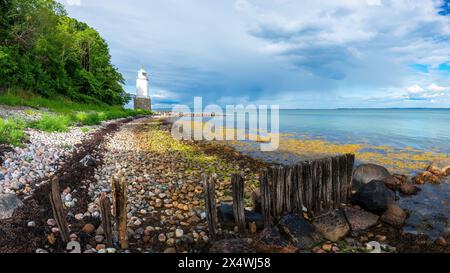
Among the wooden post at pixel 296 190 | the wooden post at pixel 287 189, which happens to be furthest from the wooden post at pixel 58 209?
the wooden post at pixel 296 190

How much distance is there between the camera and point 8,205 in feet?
16.8

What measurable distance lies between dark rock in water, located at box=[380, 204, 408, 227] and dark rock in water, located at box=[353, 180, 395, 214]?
0.15 meters

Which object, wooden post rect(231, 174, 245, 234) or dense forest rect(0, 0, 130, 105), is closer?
wooden post rect(231, 174, 245, 234)

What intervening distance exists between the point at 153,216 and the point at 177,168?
493cm

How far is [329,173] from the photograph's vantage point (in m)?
6.57

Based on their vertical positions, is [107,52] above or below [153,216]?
above

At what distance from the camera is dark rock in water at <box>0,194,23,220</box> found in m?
4.96

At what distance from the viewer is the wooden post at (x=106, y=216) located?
14.0 feet

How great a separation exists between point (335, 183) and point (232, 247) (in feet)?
12.4

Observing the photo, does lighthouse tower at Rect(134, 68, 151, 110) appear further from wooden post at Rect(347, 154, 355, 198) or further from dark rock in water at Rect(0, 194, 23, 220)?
wooden post at Rect(347, 154, 355, 198)

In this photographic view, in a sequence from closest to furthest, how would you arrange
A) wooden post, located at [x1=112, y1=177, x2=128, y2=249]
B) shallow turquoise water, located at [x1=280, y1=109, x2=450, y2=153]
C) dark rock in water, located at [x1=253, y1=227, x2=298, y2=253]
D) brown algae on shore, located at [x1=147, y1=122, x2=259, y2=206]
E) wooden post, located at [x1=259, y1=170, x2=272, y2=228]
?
1. wooden post, located at [x1=112, y1=177, x2=128, y2=249]
2. dark rock in water, located at [x1=253, y1=227, x2=298, y2=253]
3. wooden post, located at [x1=259, y1=170, x2=272, y2=228]
4. brown algae on shore, located at [x1=147, y1=122, x2=259, y2=206]
5. shallow turquoise water, located at [x1=280, y1=109, x2=450, y2=153]

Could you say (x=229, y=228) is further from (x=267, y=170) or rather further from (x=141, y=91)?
(x=141, y=91)

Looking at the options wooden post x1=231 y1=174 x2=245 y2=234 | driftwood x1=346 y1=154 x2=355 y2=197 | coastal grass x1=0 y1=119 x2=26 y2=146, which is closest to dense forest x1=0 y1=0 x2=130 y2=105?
→ coastal grass x1=0 y1=119 x2=26 y2=146
